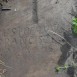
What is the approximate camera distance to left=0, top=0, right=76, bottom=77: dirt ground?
7.90ft

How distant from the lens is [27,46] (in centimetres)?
254

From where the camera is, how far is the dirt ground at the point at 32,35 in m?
2.41

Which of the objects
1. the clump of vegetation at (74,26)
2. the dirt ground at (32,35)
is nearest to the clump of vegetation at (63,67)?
the dirt ground at (32,35)

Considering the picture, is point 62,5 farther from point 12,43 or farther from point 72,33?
point 12,43

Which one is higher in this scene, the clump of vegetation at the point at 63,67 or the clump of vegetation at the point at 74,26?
the clump of vegetation at the point at 74,26

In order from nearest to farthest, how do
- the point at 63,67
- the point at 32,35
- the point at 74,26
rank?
1. the point at 63,67
2. the point at 74,26
3. the point at 32,35

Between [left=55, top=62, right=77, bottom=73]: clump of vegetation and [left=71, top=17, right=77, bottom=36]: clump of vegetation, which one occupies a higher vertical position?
[left=71, top=17, right=77, bottom=36]: clump of vegetation

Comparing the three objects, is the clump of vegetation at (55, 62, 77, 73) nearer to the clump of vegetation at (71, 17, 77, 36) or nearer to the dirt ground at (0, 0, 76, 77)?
the dirt ground at (0, 0, 76, 77)

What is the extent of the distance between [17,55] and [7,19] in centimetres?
46

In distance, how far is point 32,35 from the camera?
260 centimetres

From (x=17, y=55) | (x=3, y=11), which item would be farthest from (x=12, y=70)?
(x=3, y=11)

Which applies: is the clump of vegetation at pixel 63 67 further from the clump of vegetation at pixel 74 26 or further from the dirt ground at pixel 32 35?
the clump of vegetation at pixel 74 26

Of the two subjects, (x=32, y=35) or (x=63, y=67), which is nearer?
(x=63, y=67)

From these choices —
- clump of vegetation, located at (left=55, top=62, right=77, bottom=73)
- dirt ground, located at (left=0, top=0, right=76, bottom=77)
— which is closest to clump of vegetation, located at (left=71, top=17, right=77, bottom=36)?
dirt ground, located at (left=0, top=0, right=76, bottom=77)
